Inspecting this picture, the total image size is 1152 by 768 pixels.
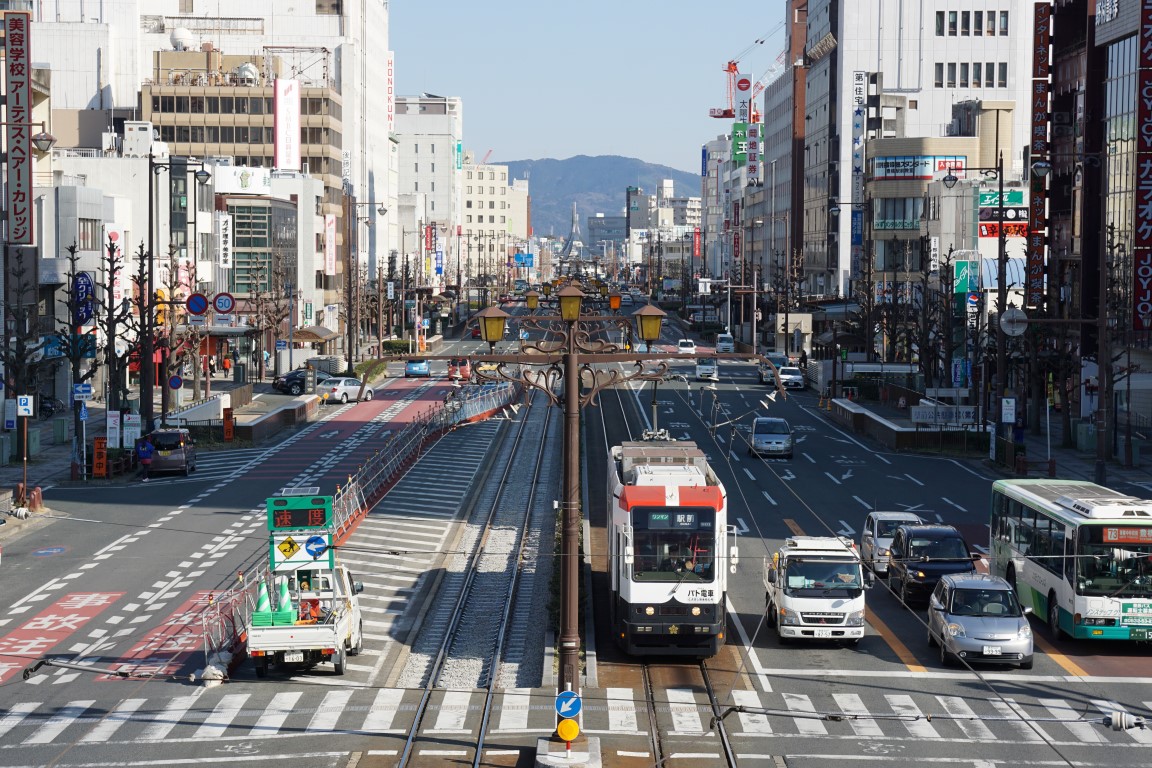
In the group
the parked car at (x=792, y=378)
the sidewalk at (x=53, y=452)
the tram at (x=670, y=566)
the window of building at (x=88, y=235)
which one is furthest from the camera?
the parked car at (x=792, y=378)

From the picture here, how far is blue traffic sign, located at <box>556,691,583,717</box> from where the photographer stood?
22.0 m

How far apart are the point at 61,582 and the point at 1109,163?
187 feet

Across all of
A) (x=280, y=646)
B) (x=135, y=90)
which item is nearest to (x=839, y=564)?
(x=280, y=646)

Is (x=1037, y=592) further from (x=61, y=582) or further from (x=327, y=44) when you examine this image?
(x=327, y=44)

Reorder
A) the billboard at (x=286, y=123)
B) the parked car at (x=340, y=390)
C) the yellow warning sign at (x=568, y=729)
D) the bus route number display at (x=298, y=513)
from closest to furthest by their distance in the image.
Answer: the yellow warning sign at (x=568, y=729), the bus route number display at (x=298, y=513), the parked car at (x=340, y=390), the billboard at (x=286, y=123)

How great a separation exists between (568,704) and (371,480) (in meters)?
31.3

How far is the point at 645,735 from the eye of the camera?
24203 millimetres

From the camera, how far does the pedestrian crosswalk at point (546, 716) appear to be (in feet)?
79.6

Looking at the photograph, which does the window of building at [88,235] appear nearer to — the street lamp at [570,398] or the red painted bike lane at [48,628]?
the red painted bike lane at [48,628]

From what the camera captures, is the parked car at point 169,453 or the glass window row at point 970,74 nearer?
the parked car at point 169,453

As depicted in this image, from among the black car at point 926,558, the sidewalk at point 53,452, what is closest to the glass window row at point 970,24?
the sidewalk at point 53,452

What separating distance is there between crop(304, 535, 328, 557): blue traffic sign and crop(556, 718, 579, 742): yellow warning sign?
8.75m

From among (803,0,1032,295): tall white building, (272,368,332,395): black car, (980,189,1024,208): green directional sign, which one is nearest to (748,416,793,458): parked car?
(272,368,332,395): black car

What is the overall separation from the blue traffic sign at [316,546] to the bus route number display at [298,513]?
1.13 metres
